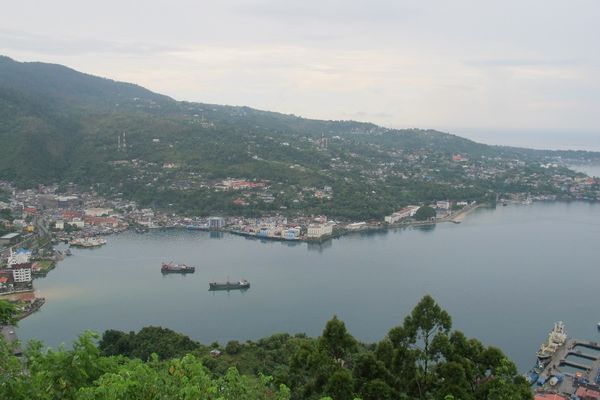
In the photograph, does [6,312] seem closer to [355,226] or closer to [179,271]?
[179,271]

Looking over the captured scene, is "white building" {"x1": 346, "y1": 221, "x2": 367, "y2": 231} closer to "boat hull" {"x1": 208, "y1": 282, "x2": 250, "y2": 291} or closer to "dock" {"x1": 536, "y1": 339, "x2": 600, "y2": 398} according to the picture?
"boat hull" {"x1": 208, "y1": 282, "x2": 250, "y2": 291}

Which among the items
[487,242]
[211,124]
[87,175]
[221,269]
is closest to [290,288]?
[221,269]

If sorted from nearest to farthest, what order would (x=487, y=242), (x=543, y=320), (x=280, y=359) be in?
1. (x=280, y=359)
2. (x=543, y=320)
3. (x=487, y=242)

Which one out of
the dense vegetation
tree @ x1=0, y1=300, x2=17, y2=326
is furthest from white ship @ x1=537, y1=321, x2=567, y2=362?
tree @ x1=0, y1=300, x2=17, y2=326

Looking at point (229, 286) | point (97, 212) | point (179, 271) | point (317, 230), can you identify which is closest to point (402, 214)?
point (317, 230)

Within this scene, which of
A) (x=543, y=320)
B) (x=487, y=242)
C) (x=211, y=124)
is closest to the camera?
(x=543, y=320)

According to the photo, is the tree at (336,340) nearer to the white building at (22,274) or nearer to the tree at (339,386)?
the tree at (339,386)

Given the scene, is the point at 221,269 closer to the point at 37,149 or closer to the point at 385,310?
the point at 385,310
